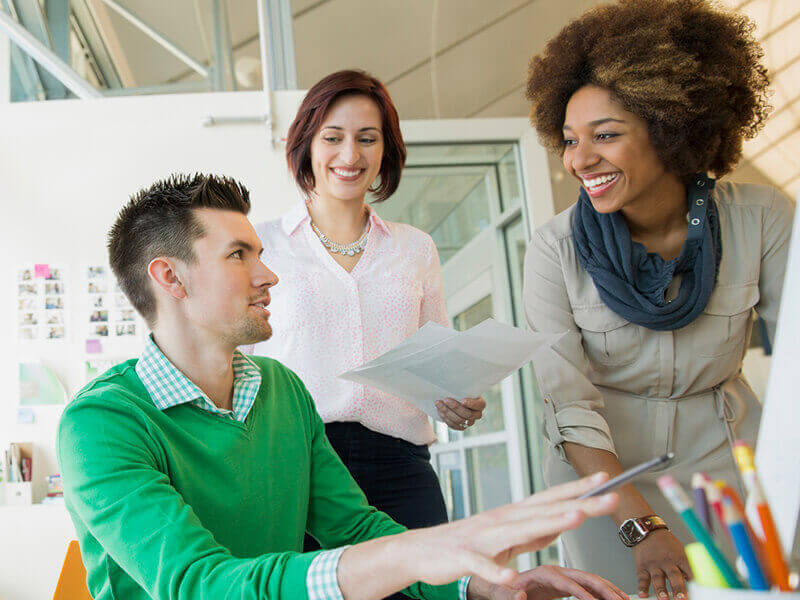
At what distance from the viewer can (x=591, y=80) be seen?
163 centimetres

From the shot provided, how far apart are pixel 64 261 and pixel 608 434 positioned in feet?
7.31

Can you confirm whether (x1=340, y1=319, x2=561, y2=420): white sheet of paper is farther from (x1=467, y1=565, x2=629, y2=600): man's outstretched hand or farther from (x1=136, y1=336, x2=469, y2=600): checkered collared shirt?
(x1=467, y1=565, x2=629, y2=600): man's outstretched hand

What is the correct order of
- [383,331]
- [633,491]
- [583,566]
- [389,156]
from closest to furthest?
[633,491]
[583,566]
[383,331]
[389,156]

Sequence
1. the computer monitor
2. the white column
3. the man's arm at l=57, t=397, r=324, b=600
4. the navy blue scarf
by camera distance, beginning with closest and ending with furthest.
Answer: the computer monitor → the man's arm at l=57, t=397, r=324, b=600 → the navy blue scarf → the white column

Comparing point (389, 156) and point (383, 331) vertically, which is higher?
point (389, 156)

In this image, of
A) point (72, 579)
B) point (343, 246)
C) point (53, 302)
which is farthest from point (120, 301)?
point (72, 579)

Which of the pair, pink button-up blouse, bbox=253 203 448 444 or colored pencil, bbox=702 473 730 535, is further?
pink button-up blouse, bbox=253 203 448 444

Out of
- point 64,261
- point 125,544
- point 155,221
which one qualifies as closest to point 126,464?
point 125,544

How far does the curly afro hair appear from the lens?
5.06 ft

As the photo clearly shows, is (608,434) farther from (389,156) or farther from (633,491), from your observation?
(389,156)

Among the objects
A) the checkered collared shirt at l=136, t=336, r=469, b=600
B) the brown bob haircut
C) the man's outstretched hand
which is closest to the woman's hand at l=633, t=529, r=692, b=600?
the man's outstretched hand

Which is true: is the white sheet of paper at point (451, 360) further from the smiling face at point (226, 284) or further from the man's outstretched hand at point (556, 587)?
the man's outstretched hand at point (556, 587)

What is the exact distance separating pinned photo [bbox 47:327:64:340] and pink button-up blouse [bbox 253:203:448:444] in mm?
1325

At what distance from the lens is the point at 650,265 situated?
155cm
